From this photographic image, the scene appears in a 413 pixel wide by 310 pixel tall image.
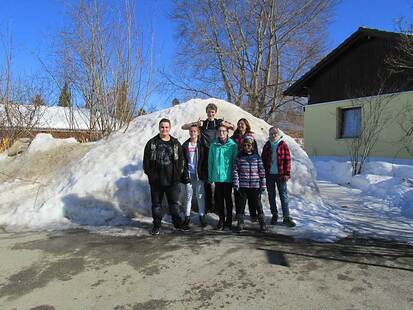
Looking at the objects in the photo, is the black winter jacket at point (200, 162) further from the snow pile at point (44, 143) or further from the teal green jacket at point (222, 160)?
the snow pile at point (44, 143)

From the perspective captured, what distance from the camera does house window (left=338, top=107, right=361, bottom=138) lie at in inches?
656

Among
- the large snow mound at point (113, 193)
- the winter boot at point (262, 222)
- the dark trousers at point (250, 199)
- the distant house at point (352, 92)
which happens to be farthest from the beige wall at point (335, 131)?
the winter boot at point (262, 222)

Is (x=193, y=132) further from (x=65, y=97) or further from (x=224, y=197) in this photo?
(x=65, y=97)

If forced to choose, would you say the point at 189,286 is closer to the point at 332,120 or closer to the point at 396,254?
the point at 396,254

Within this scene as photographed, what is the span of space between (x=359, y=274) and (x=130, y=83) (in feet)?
26.7

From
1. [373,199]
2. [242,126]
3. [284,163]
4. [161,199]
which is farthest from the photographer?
[373,199]

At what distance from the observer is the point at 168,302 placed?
3324mm

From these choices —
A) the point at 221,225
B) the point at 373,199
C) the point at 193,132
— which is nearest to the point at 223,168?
the point at 193,132

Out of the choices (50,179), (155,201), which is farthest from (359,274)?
(50,179)

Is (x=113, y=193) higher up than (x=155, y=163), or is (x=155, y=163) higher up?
(x=155, y=163)

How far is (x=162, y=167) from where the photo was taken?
5594mm

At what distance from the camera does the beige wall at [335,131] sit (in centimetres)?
1456

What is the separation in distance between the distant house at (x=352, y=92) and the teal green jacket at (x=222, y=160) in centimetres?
944

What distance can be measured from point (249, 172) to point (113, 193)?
2.81m
